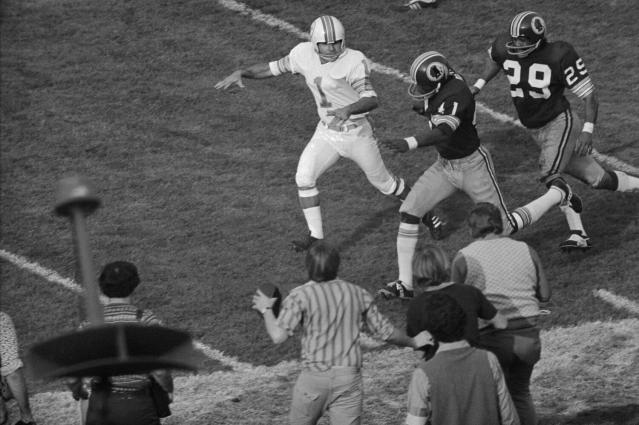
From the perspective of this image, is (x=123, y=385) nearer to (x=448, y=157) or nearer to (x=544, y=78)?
(x=448, y=157)

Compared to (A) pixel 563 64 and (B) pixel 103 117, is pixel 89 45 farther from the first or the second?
(A) pixel 563 64

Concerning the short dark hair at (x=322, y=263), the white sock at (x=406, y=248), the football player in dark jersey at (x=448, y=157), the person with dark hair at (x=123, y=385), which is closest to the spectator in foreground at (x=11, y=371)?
the person with dark hair at (x=123, y=385)

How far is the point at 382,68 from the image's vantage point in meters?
15.1

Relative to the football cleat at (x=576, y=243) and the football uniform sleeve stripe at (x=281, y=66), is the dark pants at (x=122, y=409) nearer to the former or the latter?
the football uniform sleeve stripe at (x=281, y=66)

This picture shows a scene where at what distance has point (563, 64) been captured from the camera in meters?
10.5

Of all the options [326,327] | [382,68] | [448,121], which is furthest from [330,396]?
[382,68]

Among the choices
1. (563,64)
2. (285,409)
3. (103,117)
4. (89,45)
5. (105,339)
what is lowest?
(285,409)

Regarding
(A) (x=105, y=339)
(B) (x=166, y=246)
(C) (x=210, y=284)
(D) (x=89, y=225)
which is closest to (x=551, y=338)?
(C) (x=210, y=284)

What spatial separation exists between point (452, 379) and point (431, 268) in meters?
0.79

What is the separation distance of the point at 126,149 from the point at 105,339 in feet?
31.5

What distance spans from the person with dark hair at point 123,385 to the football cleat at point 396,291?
3576mm

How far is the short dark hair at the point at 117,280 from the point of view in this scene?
23.1 ft

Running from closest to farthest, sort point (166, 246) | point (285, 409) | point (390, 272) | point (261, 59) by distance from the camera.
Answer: point (285, 409)
point (390, 272)
point (166, 246)
point (261, 59)

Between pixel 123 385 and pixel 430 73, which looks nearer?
pixel 123 385
